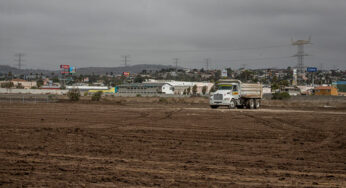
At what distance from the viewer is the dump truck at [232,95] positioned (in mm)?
35844

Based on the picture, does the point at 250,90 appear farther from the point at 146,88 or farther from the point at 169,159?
the point at 146,88

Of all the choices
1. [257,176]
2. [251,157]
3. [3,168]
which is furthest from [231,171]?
[3,168]

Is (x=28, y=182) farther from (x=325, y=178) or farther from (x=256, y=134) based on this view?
(x=256, y=134)

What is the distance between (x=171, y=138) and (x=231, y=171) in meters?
5.86

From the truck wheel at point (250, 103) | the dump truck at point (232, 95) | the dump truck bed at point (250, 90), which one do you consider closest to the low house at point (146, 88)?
the dump truck bed at point (250, 90)

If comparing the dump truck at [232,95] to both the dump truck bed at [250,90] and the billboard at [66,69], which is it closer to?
the dump truck bed at [250,90]

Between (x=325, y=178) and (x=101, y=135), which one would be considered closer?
(x=325, y=178)

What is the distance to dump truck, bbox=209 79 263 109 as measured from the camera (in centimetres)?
3584

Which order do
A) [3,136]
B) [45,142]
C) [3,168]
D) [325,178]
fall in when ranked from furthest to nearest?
[3,136] → [45,142] → [3,168] → [325,178]

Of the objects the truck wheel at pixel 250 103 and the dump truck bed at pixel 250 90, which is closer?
the dump truck bed at pixel 250 90

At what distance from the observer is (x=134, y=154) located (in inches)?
431

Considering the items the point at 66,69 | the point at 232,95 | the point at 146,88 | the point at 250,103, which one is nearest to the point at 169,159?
the point at 232,95

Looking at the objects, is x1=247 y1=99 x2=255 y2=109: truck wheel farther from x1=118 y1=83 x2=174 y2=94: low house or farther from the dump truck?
x1=118 y1=83 x2=174 y2=94: low house

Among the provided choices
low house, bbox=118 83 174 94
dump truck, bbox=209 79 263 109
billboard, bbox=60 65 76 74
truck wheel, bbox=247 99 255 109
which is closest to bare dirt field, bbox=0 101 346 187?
dump truck, bbox=209 79 263 109
